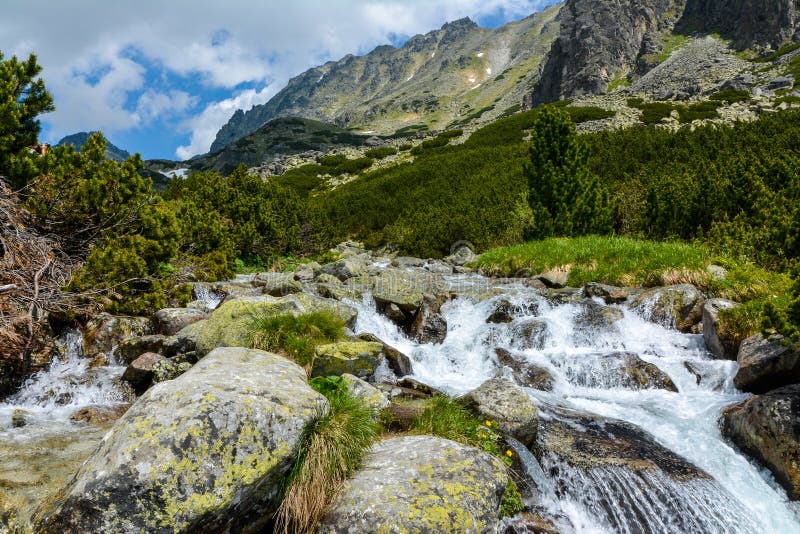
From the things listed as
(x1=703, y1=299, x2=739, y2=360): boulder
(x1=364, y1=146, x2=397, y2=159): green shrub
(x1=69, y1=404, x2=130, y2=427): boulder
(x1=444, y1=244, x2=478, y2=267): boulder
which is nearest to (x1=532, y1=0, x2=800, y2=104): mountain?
(x1=364, y1=146, x2=397, y2=159): green shrub

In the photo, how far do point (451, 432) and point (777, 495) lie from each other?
3.81 m

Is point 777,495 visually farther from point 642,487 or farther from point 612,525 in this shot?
point 612,525

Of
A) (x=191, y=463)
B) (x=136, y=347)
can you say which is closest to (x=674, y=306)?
(x=191, y=463)

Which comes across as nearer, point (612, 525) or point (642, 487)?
point (612, 525)

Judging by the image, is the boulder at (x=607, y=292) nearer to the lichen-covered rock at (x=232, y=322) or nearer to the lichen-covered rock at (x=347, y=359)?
the lichen-covered rock at (x=347, y=359)

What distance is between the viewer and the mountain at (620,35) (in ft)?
271

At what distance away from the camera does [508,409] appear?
5508 mm

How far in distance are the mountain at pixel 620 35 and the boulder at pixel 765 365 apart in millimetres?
93927

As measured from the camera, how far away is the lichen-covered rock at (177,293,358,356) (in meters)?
7.17

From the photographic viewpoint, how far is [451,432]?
4828 millimetres

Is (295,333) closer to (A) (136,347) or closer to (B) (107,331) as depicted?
(A) (136,347)

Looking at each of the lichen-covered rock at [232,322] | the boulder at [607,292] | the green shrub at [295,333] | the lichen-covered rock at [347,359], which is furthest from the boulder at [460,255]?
the lichen-covered rock at [347,359]

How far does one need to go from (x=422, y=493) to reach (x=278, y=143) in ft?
404

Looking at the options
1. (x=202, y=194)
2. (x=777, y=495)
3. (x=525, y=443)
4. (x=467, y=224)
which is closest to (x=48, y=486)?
(x=525, y=443)
